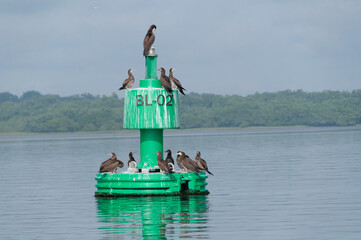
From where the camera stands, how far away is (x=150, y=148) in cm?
3297

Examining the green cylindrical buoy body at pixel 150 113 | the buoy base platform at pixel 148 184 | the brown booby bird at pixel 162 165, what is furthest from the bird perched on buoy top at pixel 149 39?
the buoy base platform at pixel 148 184

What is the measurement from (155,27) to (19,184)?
15.4 m

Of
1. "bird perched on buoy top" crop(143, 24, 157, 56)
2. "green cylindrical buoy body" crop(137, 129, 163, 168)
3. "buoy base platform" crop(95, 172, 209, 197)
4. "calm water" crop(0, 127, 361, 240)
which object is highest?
"bird perched on buoy top" crop(143, 24, 157, 56)

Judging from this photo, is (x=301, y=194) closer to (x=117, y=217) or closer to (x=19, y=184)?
(x=117, y=217)

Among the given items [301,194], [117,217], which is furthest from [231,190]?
[117,217]

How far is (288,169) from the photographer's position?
52.0 metres

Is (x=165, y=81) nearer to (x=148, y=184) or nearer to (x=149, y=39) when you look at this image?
(x=149, y=39)

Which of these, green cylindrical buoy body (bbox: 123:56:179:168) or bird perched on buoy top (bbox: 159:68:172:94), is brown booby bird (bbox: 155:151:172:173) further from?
bird perched on buoy top (bbox: 159:68:172:94)

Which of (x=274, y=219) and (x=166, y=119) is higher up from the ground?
(x=166, y=119)

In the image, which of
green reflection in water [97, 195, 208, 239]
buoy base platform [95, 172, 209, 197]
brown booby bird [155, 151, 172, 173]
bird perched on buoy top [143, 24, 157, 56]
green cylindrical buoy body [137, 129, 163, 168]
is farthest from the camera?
bird perched on buoy top [143, 24, 157, 56]

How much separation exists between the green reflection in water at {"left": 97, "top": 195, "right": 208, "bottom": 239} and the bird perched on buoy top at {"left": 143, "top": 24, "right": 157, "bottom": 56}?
5652mm

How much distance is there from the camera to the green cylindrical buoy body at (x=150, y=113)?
32469 mm

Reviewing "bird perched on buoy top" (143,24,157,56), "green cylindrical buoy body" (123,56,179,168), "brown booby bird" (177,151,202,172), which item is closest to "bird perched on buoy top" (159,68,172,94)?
"green cylindrical buoy body" (123,56,179,168)

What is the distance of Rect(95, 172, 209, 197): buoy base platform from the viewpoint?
3189 centimetres
